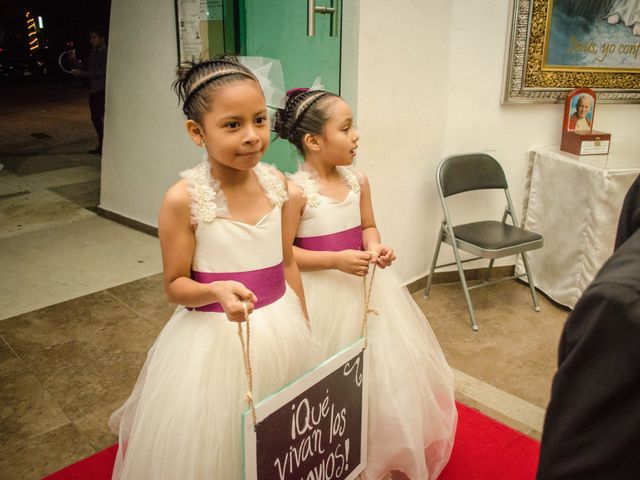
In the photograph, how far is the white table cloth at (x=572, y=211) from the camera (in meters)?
3.17

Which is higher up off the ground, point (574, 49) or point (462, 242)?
point (574, 49)

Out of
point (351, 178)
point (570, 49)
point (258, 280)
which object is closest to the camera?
point (258, 280)

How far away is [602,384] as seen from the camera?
0.60 meters

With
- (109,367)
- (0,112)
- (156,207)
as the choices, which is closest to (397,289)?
(109,367)

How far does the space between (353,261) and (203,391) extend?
24.3 inches

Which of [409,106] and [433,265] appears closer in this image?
[409,106]

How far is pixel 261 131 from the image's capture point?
146 cm

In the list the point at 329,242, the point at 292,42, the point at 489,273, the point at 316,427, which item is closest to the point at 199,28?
the point at 292,42

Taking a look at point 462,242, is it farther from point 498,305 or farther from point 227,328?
point 227,328

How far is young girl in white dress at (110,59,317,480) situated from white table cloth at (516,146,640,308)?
2191mm

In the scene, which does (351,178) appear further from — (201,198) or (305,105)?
(201,198)

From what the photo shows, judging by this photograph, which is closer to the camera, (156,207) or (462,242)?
(462,242)

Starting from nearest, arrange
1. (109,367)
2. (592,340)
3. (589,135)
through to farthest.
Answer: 1. (592,340)
2. (109,367)
3. (589,135)

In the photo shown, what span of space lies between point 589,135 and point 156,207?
319 centimetres
